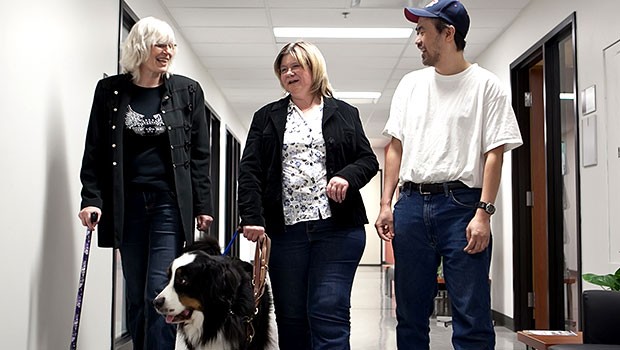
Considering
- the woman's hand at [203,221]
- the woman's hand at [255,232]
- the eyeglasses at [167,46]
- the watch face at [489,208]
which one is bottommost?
the woman's hand at [255,232]

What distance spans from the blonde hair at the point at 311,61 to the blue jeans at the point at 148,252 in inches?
29.1

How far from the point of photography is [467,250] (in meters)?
2.34

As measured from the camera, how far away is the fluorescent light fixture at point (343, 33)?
683cm

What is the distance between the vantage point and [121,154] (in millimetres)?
3037

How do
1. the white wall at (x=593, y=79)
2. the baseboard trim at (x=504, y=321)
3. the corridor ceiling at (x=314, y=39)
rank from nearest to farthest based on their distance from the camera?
the white wall at (x=593, y=79) → the corridor ceiling at (x=314, y=39) → the baseboard trim at (x=504, y=321)

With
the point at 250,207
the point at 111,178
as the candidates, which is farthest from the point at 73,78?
the point at 250,207

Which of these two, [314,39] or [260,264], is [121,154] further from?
[314,39]

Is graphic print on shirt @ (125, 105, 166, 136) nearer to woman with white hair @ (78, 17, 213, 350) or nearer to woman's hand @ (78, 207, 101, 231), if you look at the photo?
woman with white hair @ (78, 17, 213, 350)

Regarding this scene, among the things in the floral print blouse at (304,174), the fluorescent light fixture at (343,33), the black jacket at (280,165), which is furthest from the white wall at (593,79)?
the floral print blouse at (304,174)

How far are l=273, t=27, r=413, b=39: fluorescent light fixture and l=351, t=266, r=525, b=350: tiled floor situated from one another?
2584 mm

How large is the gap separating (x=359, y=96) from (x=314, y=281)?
805 centimetres

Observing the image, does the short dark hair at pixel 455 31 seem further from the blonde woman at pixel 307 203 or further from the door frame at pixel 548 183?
the door frame at pixel 548 183

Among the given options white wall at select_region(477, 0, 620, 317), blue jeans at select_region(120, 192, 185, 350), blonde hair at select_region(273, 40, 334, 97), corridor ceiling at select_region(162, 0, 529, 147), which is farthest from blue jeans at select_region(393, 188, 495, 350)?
corridor ceiling at select_region(162, 0, 529, 147)

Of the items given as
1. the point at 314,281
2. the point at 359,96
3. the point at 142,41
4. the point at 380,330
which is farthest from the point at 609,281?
the point at 359,96
